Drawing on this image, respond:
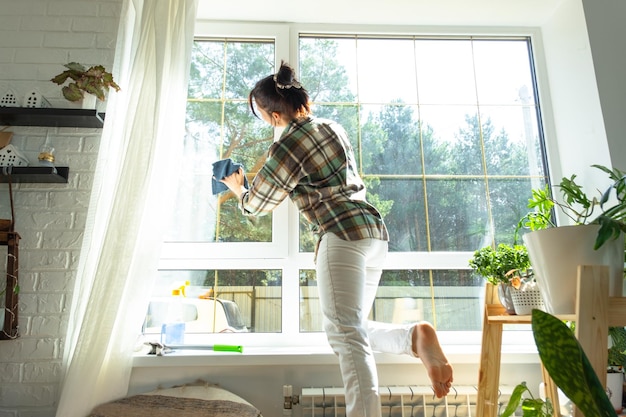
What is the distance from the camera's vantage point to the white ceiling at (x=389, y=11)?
215 centimetres

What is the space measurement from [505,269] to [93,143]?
1.66 metres

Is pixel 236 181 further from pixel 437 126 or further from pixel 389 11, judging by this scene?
pixel 389 11

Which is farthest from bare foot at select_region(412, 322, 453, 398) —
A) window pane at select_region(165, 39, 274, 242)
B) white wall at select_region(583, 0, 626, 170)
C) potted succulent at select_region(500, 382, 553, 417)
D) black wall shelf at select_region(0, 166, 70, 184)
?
black wall shelf at select_region(0, 166, 70, 184)

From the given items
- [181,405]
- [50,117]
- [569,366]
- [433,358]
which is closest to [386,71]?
[433,358]

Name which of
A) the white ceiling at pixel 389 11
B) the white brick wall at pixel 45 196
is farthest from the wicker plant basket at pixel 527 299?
the white brick wall at pixel 45 196

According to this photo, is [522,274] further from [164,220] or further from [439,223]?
[164,220]

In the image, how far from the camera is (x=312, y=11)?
219cm

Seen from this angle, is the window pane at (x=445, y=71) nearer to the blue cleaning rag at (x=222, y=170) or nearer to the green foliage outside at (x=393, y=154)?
the green foliage outside at (x=393, y=154)

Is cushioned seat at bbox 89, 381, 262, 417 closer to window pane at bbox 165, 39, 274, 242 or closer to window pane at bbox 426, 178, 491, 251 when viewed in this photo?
window pane at bbox 165, 39, 274, 242

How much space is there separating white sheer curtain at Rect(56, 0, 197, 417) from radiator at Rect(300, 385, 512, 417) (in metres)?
0.66

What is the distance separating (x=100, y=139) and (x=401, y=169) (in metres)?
1.33

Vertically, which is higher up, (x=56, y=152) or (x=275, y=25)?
(x=275, y=25)

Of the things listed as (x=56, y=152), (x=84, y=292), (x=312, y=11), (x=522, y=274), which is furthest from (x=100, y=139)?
(x=522, y=274)

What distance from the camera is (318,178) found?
1522 mm
